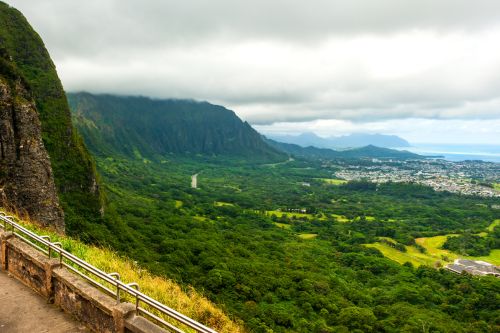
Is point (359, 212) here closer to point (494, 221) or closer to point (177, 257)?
point (494, 221)

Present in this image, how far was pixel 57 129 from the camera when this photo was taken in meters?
84.9

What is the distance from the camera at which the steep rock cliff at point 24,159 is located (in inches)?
1569

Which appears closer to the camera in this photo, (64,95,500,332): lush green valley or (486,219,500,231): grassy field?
(64,95,500,332): lush green valley

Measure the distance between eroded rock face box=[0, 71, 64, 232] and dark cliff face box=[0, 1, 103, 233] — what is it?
2003cm

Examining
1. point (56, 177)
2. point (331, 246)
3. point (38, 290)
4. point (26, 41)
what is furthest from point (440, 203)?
A: point (38, 290)

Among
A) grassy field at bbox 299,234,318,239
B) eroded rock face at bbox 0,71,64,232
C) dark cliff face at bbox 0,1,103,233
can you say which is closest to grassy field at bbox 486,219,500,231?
grassy field at bbox 299,234,318,239

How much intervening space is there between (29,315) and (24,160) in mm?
40882

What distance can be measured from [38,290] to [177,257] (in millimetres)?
55635

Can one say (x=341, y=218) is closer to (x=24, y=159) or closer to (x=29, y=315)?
(x=24, y=159)

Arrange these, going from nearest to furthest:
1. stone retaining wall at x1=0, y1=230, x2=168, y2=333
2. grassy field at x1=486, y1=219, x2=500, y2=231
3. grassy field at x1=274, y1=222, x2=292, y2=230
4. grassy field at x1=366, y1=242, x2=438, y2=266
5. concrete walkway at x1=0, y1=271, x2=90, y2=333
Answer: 1. stone retaining wall at x1=0, y1=230, x2=168, y2=333
2. concrete walkway at x1=0, y1=271, x2=90, y2=333
3. grassy field at x1=366, y1=242, x2=438, y2=266
4. grassy field at x1=274, y1=222, x2=292, y2=230
5. grassy field at x1=486, y1=219, x2=500, y2=231

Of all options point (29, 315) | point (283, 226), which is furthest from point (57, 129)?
point (29, 315)

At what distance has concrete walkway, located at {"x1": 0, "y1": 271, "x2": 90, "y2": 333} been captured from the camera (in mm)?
8383

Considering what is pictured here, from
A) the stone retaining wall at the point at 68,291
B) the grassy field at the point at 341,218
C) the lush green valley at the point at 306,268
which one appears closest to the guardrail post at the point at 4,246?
the stone retaining wall at the point at 68,291

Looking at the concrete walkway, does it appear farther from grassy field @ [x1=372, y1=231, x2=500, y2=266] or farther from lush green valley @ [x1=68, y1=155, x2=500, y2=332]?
grassy field @ [x1=372, y1=231, x2=500, y2=266]
